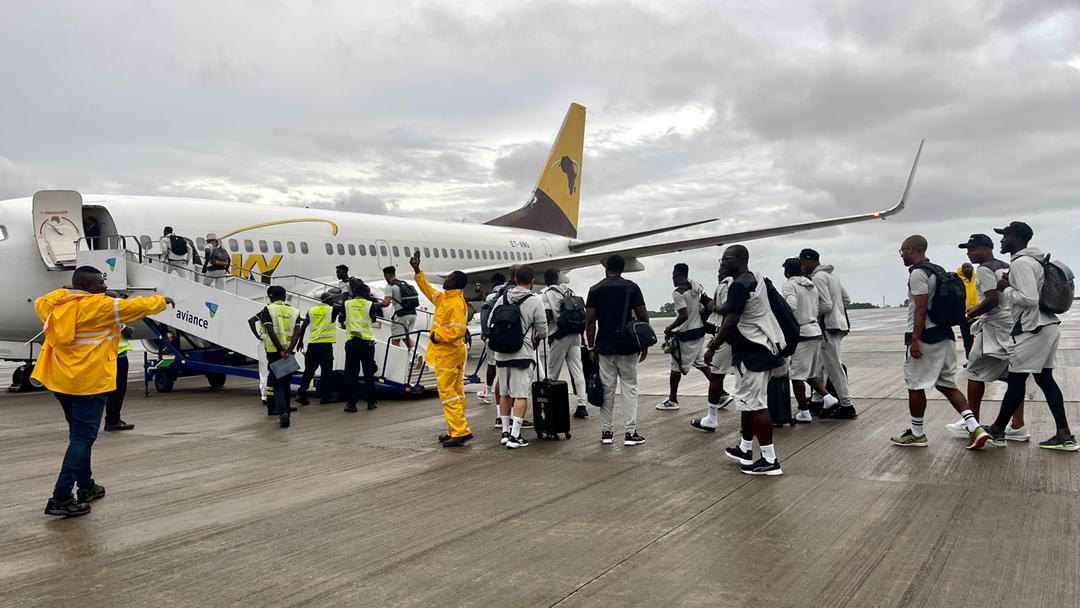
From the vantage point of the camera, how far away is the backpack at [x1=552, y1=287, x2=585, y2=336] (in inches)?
318

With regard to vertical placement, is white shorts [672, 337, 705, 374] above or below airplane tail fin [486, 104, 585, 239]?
Answer: below

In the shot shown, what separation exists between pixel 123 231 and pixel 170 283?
7.16ft

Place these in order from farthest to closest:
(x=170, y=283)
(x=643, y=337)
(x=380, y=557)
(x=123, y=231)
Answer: (x=123, y=231) < (x=170, y=283) < (x=643, y=337) < (x=380, y=557)

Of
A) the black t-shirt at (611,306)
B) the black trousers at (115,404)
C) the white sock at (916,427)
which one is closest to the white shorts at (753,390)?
the black t-shirt at (611,306)

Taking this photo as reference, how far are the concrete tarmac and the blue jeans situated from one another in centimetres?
27

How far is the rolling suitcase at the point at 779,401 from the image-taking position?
7430mm

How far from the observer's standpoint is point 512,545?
3.97 m

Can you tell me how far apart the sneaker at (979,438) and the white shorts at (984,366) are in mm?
589

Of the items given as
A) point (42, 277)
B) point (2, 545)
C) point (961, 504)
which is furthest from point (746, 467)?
point (42, 277)

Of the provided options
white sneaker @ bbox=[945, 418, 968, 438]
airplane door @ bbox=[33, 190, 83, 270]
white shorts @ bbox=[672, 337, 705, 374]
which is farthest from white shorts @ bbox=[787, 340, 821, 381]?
airplane door @ bbox=[33, 190, 83, 270]

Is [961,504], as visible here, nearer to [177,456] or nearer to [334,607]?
[334,607]

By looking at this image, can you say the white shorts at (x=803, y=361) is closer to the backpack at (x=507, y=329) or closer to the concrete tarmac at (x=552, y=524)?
the concrete tarmac at (x=552, y=524)

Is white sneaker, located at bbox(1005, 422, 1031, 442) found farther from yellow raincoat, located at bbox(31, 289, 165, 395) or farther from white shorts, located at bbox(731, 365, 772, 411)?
yellow raincoat, located at bbox(31, 289, 165, 395)

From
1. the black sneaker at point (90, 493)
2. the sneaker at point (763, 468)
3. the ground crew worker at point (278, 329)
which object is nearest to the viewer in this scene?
the black sneaker at point (90, 493)
